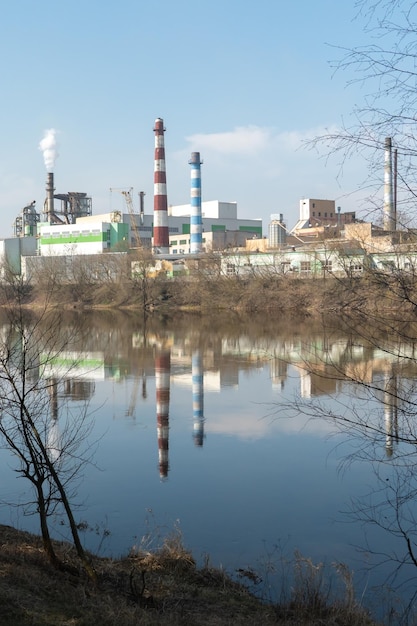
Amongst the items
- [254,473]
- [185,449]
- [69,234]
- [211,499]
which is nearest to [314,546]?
[211,499]

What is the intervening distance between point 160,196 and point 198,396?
3909 centimetres

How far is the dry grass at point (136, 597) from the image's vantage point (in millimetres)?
3992

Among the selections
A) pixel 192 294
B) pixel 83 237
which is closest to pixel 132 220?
pixel 83 237

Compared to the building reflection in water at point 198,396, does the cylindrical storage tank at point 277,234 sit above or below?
above

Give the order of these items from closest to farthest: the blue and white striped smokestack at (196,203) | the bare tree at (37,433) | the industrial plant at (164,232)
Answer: the bare tree at (37,433)
the industrial plant at (164,232)
the blue and white striped smokestack at (196,203)

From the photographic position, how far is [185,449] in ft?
31.3

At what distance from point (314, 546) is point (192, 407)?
6479 millimetres

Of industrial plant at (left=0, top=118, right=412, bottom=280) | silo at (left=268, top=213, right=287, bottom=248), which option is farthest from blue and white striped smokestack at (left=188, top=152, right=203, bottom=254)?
silo at (left=268, top=213, right=287, bottom=248)

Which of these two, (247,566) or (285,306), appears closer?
(247,566)

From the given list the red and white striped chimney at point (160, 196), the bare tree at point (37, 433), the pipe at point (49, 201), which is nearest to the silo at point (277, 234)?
the red and white striped chimney at point (160, 196)

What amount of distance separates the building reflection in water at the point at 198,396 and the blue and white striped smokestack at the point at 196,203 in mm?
33983

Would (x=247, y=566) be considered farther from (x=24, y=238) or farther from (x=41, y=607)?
(x=24, y=238)

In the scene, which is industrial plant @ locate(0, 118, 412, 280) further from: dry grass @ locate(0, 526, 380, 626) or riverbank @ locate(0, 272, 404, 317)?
dry grass @ locate(0, 526, 380, 626)

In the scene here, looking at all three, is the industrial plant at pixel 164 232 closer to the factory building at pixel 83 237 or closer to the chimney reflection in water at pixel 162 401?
the factory building at pixel 83 237
